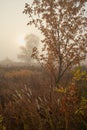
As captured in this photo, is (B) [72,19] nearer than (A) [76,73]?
No

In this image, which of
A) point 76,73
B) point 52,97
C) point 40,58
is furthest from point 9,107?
point 40,58

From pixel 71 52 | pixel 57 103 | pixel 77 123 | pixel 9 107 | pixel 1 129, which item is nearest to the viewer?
pixel 1 129

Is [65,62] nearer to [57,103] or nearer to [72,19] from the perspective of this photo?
[72,19]

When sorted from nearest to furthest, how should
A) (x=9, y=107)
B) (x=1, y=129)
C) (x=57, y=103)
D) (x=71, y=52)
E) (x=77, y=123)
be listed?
(x=1, y=129) < (x=77, y=123) < (x=57, y=103) < (x=9, y=107) < (x=71, y=52)

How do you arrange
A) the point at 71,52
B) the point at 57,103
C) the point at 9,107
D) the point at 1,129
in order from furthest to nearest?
the point at 71,52, the point at 9,107, the point at 57,103, the point at 1,129

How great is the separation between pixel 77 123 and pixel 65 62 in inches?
161

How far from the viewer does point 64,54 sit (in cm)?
803

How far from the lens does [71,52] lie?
790 cm

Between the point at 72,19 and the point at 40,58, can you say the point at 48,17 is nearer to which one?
the point at 72,19

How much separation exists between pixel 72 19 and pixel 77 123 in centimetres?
457

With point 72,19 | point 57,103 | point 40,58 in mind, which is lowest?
point 57,103

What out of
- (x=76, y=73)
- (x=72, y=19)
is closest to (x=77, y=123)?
(x=76, y=73)

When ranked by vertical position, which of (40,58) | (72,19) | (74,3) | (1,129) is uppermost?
(74,3)

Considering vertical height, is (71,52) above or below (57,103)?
above
